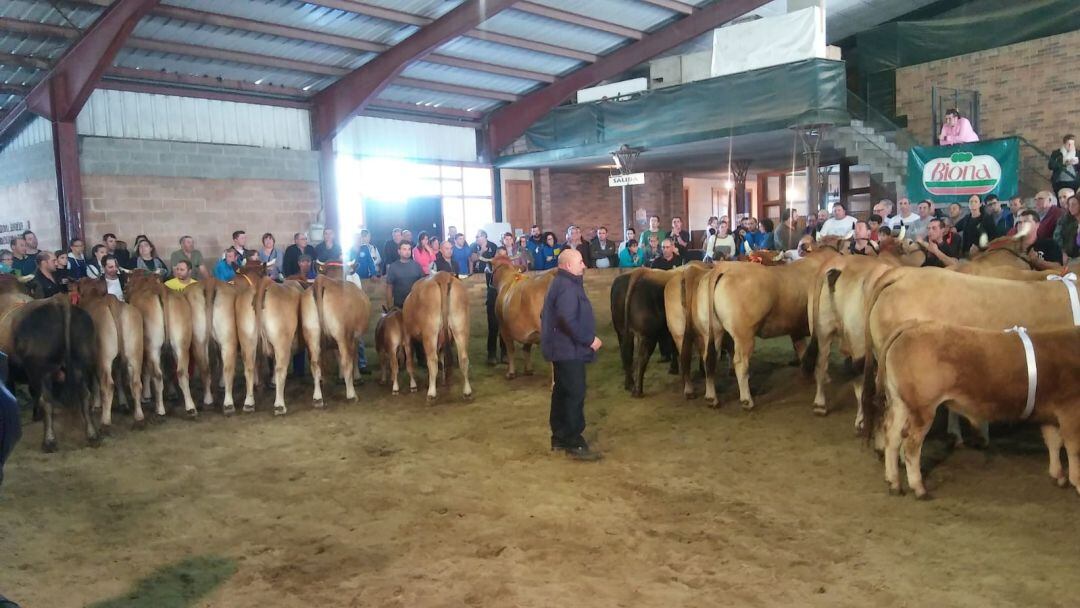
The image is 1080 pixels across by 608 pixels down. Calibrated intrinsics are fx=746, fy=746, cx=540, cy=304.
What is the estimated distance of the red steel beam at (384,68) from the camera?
15.3 m

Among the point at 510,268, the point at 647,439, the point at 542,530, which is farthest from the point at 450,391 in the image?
the point at 542,530

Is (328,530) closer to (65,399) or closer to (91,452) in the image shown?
(91,452)

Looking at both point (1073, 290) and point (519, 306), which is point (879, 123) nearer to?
point (519, 306)

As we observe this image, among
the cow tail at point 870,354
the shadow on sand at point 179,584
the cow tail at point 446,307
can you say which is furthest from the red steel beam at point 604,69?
the shadow on sand at point 179,584

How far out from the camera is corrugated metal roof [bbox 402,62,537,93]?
17797 millimetres

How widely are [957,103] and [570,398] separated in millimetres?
15436

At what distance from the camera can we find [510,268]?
10.3m

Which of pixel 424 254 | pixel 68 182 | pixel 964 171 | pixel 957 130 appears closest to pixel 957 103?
pixel 957 130

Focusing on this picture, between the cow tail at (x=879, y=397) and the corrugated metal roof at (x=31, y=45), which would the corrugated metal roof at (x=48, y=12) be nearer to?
the corrugated metal roof at (x=31, y=45)

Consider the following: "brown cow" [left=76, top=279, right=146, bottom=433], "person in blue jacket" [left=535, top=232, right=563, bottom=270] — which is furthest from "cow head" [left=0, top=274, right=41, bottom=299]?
"person in blue jacket" [left=535, top=232, right=563, bottom=270]

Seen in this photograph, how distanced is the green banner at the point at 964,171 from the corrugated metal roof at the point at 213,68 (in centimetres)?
1270

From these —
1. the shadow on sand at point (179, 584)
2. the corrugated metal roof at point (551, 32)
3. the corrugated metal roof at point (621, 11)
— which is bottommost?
the shadow on sand at point (179, 584)

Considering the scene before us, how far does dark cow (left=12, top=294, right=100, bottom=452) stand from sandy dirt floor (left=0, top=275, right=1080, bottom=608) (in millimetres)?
394

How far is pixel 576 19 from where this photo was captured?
17453 mm
